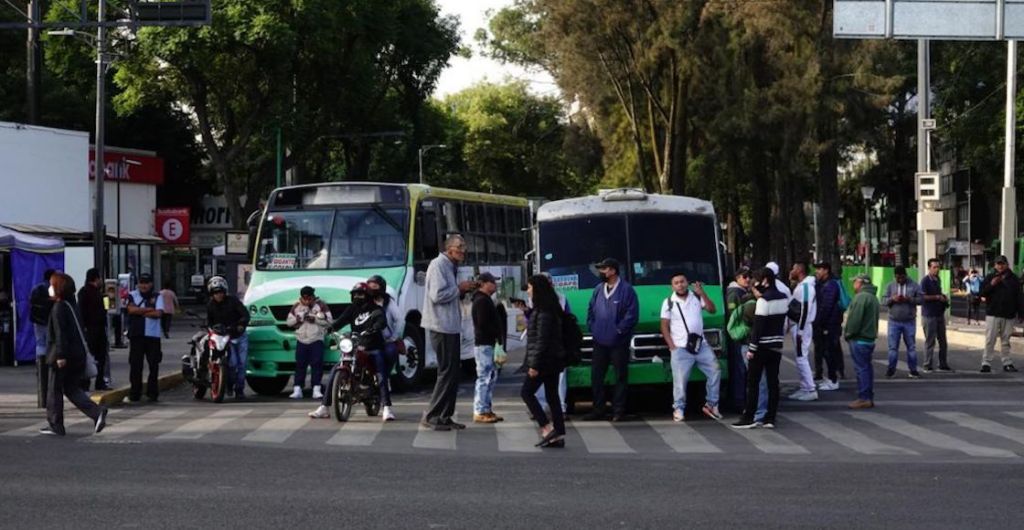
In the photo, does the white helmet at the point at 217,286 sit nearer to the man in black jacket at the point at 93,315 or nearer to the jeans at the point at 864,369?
the man in black jacket at the point at 93,315

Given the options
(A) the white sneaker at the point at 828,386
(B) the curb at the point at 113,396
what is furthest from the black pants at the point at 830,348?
(B) the curb at the point at 113,396

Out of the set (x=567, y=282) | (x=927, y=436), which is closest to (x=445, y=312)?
(x=567, y=282)

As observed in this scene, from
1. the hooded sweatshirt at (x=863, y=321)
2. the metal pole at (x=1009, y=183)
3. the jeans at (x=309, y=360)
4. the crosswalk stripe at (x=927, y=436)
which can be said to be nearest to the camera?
the crosswalk stripe at (x=927, y=436)

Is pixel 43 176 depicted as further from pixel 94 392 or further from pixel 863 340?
pixel 863 340

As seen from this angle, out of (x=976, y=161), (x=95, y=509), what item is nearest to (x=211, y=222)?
(x=976, y=161)

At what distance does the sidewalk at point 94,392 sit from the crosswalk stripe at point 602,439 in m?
7.10

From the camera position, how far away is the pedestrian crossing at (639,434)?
15109 mm

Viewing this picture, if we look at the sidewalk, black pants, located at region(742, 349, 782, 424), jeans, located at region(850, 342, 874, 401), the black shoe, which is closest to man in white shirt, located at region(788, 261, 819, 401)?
jeans, located at region(850, 342, 874, 401)

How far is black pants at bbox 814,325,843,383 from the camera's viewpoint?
903 inches

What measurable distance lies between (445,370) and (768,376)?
3.46 m

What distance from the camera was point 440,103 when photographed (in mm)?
100562

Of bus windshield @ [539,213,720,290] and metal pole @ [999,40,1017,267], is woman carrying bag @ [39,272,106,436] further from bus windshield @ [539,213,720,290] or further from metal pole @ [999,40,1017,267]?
metal pole @ [999,40,1017,267]

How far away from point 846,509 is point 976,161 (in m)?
57.8

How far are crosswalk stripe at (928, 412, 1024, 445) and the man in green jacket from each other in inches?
39.3
